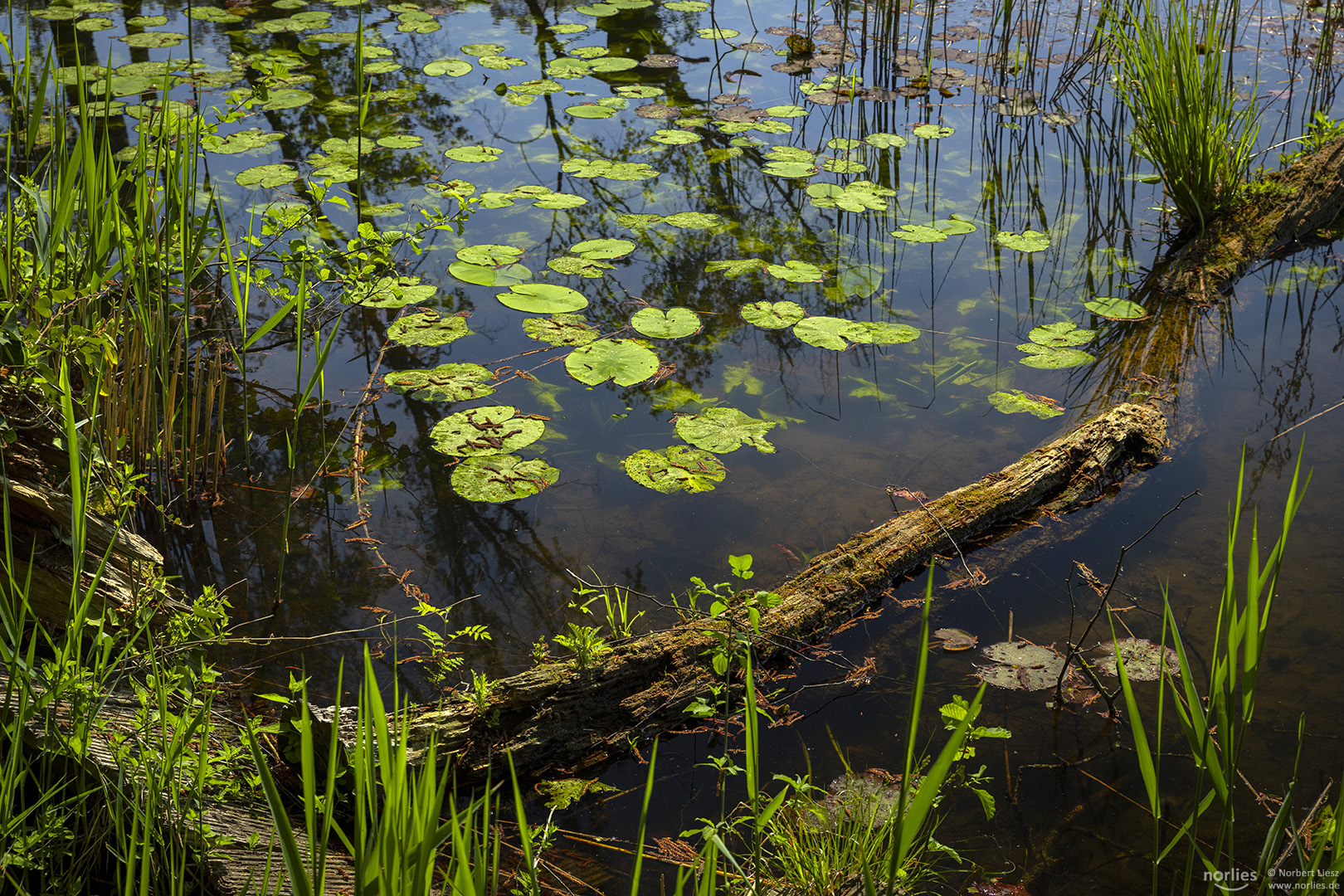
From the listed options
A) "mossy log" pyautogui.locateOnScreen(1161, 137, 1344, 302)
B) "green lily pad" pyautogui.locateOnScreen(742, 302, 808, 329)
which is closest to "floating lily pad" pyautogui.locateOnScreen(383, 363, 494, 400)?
"green lily pad" pyautogui.locateOnScreen(742, 302, 808, 329)

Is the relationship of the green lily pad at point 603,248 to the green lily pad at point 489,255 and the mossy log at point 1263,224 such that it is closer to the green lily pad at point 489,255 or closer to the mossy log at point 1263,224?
the green lily pad at point 489,255

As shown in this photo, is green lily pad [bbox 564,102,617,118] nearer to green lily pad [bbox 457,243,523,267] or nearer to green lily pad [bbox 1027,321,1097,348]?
green lily pad [bbox 457,243,523,267]

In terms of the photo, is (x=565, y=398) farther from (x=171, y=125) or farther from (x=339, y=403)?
(x=171, y=125)

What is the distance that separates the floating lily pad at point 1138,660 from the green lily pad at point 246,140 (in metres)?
4.44

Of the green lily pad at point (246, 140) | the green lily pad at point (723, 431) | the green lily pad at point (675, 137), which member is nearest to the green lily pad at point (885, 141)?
the green lily pad at point (675, 137)

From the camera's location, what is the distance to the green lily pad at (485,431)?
103 inches

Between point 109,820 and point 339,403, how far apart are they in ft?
5.57

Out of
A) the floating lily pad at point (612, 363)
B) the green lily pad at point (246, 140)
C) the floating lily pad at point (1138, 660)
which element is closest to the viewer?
the floating lily pad at point (1138, 660)

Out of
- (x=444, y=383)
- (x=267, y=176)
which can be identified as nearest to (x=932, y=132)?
(x=444, y=383)

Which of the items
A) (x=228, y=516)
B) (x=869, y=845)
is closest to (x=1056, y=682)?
(x=869, y=845)

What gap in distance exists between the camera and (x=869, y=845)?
1476 millimetres

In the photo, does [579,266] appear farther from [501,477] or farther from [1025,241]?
[1025,241]

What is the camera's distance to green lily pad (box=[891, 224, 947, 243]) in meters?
3.73

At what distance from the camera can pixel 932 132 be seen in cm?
474
